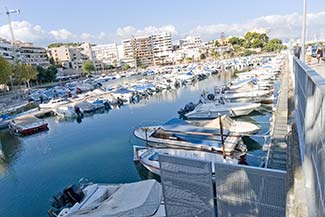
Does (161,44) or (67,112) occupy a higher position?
(161,44)

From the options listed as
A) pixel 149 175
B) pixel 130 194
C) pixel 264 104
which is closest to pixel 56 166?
pixel 149 175

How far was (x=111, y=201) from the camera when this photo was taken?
9188 mm

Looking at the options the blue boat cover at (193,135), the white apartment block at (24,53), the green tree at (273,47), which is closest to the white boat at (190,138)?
the blue boat cover at (193,135)

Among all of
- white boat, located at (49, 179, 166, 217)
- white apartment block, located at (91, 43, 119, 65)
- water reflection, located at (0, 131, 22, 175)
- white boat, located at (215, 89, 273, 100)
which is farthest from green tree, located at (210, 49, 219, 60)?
white boat, located at (49, 179, 166, 217)

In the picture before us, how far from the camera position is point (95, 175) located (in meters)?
15.1

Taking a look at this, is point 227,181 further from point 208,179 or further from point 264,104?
point 264,104

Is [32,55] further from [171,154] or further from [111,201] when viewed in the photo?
[111,201]

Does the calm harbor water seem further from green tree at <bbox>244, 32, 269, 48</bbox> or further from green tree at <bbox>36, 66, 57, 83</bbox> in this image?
green tree at <bbox>244, 32, 269, 48</bbox>

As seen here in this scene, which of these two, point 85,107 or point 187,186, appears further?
point 85,107

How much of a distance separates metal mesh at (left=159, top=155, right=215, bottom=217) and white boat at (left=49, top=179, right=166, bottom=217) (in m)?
3.14

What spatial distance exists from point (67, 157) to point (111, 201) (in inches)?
437

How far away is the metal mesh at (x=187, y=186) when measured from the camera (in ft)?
16.1

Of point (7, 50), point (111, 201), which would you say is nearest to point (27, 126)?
point (111, 201)

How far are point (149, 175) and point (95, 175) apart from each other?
3.56 meters
